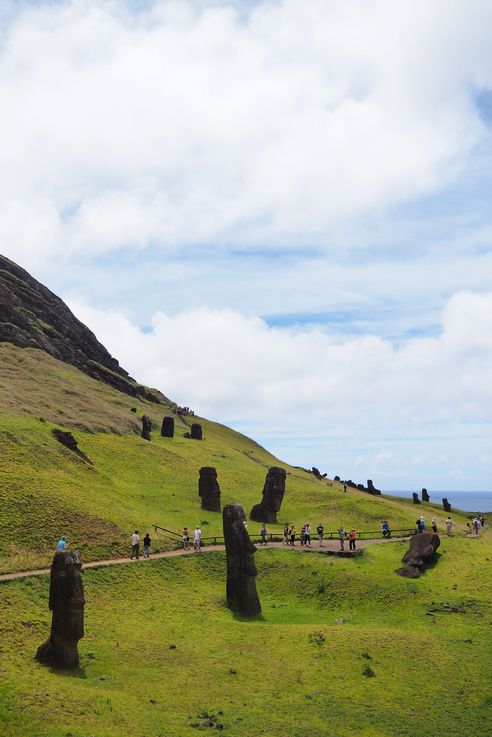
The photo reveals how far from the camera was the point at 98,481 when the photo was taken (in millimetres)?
68188

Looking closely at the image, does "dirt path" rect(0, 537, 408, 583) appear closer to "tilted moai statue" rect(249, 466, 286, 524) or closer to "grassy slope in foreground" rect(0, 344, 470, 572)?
"grassy slope in foreground" rect(0, 344, 470, 572)

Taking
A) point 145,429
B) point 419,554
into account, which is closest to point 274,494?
point 419,554

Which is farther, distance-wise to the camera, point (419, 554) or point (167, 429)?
point (167, 429)

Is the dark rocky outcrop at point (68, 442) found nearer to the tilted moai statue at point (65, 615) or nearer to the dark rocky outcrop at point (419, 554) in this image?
the dark rocky outcrop at point (419, 554)

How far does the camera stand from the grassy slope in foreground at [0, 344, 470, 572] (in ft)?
160

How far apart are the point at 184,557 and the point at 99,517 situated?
765cm

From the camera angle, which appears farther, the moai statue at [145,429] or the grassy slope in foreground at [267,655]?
the moai statue at [145,429]

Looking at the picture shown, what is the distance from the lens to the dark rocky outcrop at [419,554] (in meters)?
49.0

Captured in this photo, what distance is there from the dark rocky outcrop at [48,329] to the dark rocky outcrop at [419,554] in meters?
96.4

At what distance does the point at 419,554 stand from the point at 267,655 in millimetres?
19762

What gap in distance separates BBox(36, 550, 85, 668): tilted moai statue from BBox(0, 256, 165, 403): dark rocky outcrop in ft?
341

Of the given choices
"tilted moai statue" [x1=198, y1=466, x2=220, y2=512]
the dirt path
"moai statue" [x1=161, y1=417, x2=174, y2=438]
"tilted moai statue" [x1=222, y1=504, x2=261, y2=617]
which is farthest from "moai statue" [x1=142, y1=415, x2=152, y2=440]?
"tilted moai statue" [x1=222, y1=504, x2=261, y2=617]

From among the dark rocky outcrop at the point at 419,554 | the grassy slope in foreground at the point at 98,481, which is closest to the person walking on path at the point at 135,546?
the grassy slope in foreground at the point at 98,481

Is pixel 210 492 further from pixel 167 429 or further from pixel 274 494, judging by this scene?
pixel 167 429
